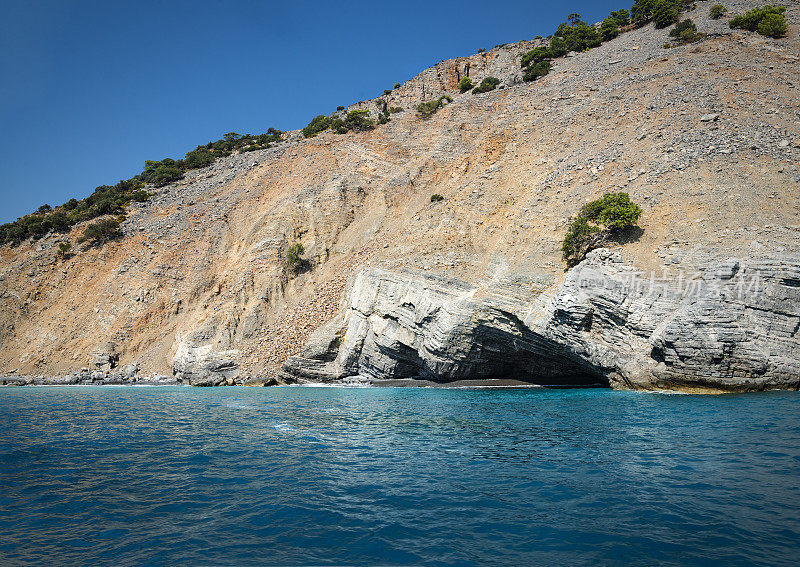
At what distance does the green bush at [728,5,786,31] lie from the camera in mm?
41188

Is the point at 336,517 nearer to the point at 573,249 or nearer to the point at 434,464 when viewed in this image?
the point at 434,464

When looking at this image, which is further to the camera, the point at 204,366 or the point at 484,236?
the point at 204,366

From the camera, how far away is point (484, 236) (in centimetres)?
3375

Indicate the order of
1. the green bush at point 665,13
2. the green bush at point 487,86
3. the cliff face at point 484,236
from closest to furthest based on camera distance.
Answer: the cliff face at point 484,236
the green bush at point 665,13
the green bush at point 487,86

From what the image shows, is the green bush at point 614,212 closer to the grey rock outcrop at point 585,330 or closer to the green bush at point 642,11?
the grey rock outcrop at point 585,330

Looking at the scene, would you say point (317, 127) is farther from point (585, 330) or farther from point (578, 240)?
point (585, 330)

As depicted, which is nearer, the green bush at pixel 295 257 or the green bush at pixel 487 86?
the green bush at pixel 295 257

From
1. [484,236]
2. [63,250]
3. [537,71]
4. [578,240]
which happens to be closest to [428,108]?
[537,71]

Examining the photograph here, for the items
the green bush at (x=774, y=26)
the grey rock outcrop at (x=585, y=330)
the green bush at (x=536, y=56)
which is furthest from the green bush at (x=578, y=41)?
the grey rock outcrop at (x=585, y=330)

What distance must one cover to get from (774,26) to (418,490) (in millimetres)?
52602

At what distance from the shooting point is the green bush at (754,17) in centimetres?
4119

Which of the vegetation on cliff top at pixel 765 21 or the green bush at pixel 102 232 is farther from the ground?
the vegetation on cliff top at pixel 765 21

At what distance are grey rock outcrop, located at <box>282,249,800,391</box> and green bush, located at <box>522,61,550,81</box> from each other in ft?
115

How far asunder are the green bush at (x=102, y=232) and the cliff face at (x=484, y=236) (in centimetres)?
110
